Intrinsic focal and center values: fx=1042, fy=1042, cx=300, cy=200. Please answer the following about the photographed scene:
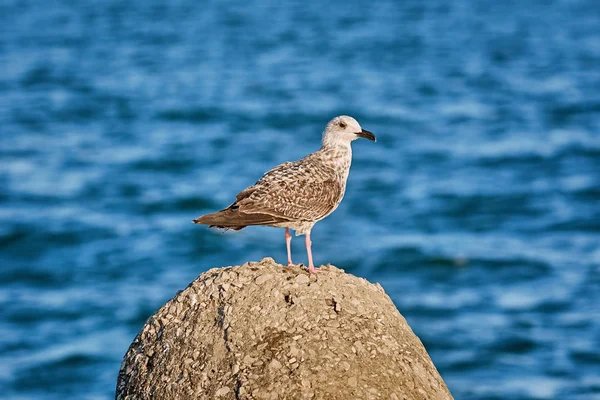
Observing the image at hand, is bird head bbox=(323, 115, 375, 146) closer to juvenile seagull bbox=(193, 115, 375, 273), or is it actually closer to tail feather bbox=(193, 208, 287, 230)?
juvenile seagull bbox=(193, 115, 375, 273)

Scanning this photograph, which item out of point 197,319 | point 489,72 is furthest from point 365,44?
point 197,319

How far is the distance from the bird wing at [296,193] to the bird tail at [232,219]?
69 millimetres

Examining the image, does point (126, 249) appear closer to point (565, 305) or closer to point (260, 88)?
point (565, 305)

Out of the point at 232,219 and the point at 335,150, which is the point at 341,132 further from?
the point at 232,219

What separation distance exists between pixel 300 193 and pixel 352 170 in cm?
3721

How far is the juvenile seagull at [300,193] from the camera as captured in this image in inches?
457

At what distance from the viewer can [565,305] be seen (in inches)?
1287

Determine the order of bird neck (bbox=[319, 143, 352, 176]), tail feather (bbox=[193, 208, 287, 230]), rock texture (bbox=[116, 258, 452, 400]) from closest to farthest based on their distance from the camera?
rock texture (bbox=[116, 258, 452, 400]), tail feather (bbox=[193, 208, 287, 230]), bird neck (bbox=[319, 143, 352, 176])

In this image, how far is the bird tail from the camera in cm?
1120

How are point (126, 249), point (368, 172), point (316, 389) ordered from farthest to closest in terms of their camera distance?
point (368, 172) < point (126, 249) < point (316, 389)

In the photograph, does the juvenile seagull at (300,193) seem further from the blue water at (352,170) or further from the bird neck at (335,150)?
the blue water at (352,170)

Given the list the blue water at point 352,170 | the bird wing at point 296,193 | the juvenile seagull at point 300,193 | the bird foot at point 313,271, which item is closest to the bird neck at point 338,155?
the juvenile seagull at point 300,193

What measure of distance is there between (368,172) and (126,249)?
565 inches

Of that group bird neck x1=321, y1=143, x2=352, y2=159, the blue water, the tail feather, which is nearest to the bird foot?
the tail feather
